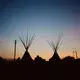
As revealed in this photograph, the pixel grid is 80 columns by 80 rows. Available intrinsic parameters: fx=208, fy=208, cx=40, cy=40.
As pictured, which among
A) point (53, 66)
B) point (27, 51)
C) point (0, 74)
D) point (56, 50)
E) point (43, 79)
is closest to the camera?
point (43, 79)

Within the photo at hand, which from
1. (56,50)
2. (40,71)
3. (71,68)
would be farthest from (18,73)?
(56,50)

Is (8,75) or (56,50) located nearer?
(8,75)

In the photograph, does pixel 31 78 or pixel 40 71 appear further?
pixel 40 71

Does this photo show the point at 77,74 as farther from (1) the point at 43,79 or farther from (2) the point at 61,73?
(1) the point at 43,79

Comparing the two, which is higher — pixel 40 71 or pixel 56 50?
pixel 56 50

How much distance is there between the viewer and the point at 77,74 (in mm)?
20047

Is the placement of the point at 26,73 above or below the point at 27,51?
below

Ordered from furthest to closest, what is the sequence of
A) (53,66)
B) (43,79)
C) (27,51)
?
(27,51) < (53,66) < (43,79)

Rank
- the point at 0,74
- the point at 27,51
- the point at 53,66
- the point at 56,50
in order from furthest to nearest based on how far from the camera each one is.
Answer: the point at 56,50
the point at 27,51
the point at 53,66
the point at 0,74

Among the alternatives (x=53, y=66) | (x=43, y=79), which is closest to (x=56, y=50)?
(x=53, y=66)

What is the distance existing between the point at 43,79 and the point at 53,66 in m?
3.02

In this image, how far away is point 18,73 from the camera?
70.1ft

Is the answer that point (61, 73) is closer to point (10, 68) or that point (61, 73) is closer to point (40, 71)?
point (40, 71)

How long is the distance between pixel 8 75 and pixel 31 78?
249 cm
